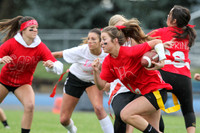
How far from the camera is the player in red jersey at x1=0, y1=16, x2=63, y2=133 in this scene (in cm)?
546

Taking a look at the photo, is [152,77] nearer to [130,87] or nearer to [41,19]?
[130,87]

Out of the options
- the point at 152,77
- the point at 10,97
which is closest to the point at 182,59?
the point at 152,77

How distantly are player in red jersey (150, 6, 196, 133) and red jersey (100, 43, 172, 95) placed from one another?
39 cm

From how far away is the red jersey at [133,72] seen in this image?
172 inches

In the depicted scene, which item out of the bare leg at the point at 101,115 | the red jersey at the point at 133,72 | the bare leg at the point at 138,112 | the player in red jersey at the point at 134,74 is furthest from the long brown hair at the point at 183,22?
the bare leg at the point at 101,115

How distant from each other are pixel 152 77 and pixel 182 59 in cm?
73

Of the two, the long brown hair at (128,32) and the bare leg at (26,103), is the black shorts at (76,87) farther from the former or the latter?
the long brown hair at (128,32)

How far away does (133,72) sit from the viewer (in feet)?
14.5

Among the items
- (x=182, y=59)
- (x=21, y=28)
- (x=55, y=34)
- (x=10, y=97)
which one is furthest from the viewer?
(x=55, y=34)

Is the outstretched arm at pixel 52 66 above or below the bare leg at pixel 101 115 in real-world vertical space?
above

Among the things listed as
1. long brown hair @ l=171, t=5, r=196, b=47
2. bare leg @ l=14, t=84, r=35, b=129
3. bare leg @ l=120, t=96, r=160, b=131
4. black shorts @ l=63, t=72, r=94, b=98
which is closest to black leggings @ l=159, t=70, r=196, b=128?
long brown hair @ l=171, t=5, r=196, b=47

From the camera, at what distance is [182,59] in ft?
16.4

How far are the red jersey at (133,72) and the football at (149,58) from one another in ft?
0.30

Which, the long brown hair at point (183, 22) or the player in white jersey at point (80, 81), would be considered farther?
the player in white jersey at point (80, 81)
